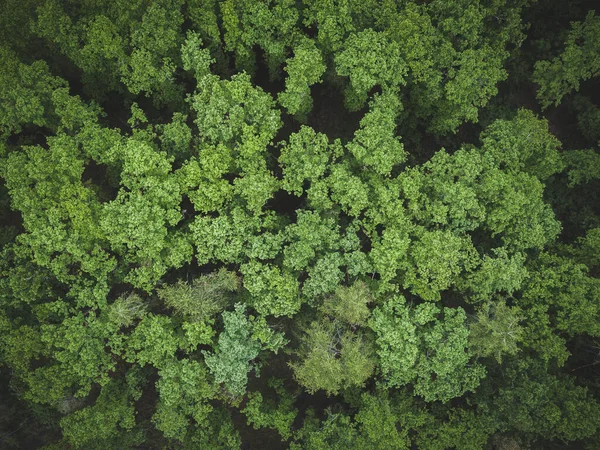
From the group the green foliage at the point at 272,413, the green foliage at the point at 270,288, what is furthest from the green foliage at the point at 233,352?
the green foliage at the point at 272,413

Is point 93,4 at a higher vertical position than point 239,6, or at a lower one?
higher

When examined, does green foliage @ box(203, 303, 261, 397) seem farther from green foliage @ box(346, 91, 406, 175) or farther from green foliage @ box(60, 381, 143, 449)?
green foliage @ box(346, 91, 406, 175)

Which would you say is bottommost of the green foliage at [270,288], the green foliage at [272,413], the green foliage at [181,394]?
the green foliage at [272,413]

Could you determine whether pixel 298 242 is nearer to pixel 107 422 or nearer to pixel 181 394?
pixel 181 394

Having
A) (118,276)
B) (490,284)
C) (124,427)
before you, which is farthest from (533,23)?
(124,427)

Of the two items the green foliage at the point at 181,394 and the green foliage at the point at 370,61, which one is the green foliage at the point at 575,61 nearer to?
the green foliage at the point at 370,61

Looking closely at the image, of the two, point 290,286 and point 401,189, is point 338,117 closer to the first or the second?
point 401,189

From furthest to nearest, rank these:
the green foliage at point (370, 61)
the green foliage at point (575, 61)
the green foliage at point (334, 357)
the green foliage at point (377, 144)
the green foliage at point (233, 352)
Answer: the green foliage at point (575, 61), the green foliage at point (370, 61), the green foliage at point (377, 144), the green foliage at point (334, 357), the green foliage at point (233, 352)

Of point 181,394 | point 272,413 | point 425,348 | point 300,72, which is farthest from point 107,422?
→ point 300,72
